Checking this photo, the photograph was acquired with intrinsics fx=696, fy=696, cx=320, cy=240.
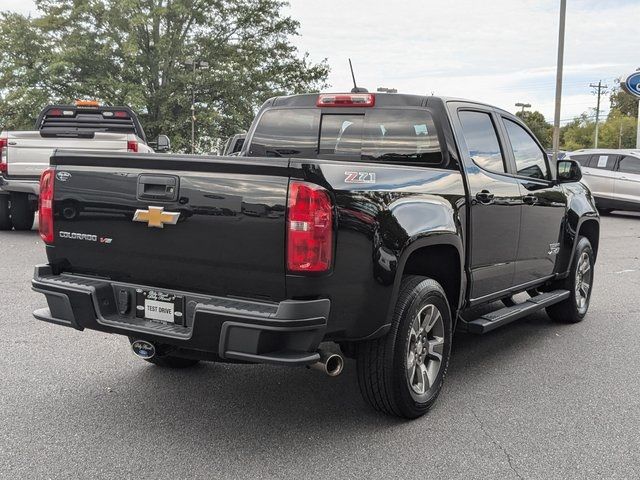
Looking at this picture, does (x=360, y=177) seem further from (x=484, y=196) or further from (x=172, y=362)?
(x=172, y=362)

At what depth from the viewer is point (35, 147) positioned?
444 inches

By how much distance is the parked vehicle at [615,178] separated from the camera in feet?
59.4

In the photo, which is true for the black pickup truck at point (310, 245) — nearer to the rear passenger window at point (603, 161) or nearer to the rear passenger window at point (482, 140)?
the rear passenger window at point (482, 140)

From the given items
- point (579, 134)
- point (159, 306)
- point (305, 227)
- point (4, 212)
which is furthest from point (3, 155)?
point (579, 134)

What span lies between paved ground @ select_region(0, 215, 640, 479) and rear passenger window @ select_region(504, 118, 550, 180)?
145 cm

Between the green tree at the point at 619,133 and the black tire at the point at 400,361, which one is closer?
the black tire at the point at 400,361

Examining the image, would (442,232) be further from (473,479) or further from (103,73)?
(103,73)

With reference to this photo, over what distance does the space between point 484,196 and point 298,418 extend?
1913mm

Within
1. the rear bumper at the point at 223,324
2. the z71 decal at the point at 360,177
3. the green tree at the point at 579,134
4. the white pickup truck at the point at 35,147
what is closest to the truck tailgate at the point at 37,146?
the white pickup truck at the point at 35,147

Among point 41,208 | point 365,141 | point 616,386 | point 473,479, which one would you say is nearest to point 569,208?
point 616,386

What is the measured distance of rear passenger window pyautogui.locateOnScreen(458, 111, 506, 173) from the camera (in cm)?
481

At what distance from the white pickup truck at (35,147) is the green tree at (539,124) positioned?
91.9 meters

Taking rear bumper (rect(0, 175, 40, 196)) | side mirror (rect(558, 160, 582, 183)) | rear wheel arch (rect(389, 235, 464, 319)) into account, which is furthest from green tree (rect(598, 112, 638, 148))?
rear wheel arch (rect(389, 235, 464, 319))

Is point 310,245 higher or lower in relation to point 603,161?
higher
